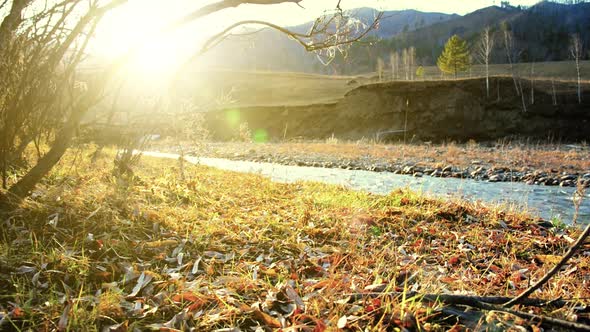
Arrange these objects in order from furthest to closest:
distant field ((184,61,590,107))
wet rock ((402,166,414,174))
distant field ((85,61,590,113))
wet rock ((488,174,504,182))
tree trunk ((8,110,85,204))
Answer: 1. distant field ((184,61,590,107))
2. distant field ((85,61,590,113))
3. wet rock ((402,166,414,174))
4. wet rock ((488,174,504,182))
5. tree trunk ((8,110,85,204))

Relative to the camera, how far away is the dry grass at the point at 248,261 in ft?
7.55

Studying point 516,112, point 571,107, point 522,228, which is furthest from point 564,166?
point 571,107

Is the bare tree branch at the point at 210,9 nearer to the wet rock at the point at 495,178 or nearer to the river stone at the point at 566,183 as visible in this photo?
the wet rock at the point at 495,178

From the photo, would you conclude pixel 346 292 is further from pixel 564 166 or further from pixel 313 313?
pixel 564 166

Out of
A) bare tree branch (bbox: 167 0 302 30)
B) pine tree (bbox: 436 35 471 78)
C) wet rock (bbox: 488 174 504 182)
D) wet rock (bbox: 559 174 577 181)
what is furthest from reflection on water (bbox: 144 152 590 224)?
pine tree (bbox: 436 35 471 78)

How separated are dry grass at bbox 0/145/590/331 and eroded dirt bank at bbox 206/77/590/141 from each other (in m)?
26.3

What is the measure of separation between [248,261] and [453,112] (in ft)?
113

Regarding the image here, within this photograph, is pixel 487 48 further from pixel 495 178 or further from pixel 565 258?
pixel 565 258

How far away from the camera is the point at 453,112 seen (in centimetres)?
3391

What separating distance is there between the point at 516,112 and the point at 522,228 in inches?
1282

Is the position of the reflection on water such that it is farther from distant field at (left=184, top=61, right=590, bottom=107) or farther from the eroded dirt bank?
distant field at (left=184, top=61, right=590, bottom=107)

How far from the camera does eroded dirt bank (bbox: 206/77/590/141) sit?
32.0 m

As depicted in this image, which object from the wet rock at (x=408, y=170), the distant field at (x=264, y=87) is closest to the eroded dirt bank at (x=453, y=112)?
the distant field at (x=264, y=87)

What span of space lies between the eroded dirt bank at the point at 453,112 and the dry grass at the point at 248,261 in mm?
26277
